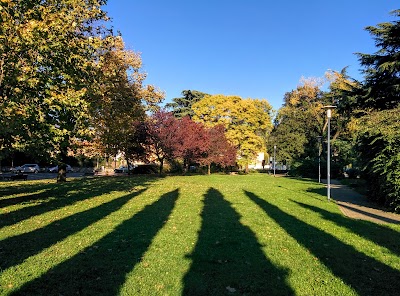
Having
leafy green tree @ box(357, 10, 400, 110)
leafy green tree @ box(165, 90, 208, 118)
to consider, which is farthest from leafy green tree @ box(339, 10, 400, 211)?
leafy green tree @ box(165, 90, 208, 118)

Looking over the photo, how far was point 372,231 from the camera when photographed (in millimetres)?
8148

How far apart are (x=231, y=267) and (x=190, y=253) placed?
0.91 metres

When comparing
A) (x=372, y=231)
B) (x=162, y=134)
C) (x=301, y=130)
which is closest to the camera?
(x=372, y=231)

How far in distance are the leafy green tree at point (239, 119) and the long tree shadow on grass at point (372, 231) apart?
35.5 meters

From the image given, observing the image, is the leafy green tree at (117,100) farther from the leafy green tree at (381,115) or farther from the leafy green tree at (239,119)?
the leafy green tree at (239,119)

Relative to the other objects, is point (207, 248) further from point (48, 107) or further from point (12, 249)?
point (48, 107)

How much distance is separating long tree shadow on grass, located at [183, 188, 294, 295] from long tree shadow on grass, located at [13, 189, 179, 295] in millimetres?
982

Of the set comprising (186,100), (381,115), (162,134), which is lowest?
(381,115)

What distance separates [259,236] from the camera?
23.1ft

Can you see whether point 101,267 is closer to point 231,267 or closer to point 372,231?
point 231,267

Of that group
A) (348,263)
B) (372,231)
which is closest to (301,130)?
(372,231)

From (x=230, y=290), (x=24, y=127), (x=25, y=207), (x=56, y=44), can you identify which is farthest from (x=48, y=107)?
(x=230, y=290)

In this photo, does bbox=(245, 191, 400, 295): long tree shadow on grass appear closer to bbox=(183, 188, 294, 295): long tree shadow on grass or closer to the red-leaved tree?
bbox=(183, 188, 294, 295): long tree shadow on grass

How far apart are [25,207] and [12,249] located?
191 inches
